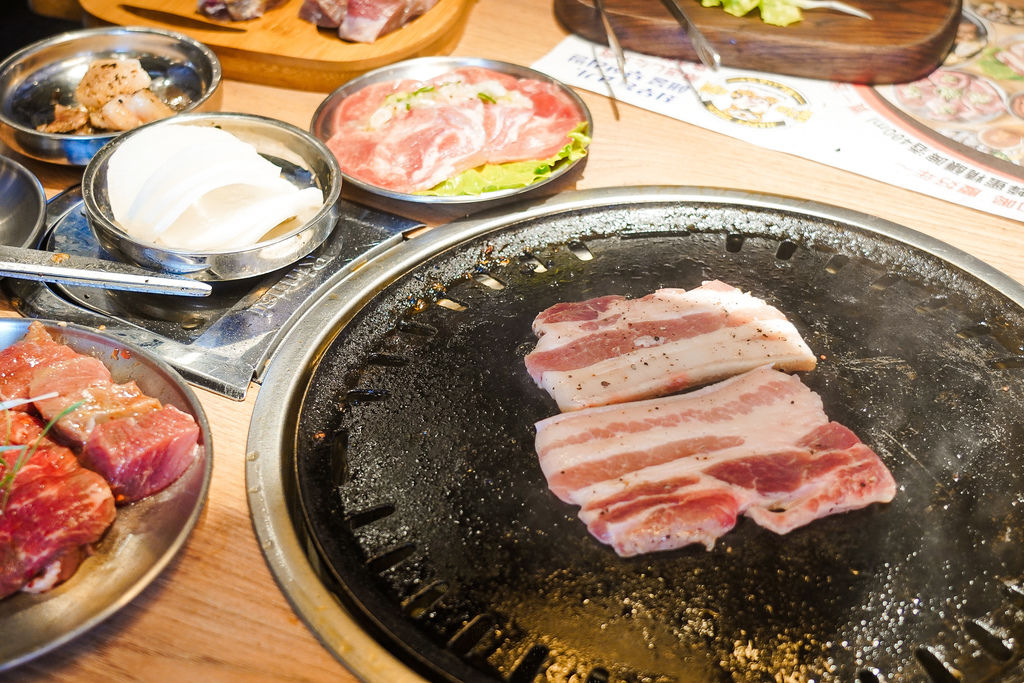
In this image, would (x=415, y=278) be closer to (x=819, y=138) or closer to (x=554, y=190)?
(x=554, y=190)

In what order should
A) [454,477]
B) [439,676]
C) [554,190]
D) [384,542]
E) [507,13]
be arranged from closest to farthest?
[439,676]
[384,542]
[454,477]
[554,190]
[507,13]

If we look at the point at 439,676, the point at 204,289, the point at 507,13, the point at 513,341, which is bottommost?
the point at 439,676

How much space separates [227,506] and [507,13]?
2.51 metres

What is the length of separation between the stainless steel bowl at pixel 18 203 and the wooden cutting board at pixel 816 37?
6.80 feet

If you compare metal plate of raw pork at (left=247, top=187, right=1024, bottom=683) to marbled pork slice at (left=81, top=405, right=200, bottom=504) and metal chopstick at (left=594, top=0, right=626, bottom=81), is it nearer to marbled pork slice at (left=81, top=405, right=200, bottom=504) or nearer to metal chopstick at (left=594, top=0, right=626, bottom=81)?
marbled pork slice at (left=81, top=405, right=200, bottom=504)

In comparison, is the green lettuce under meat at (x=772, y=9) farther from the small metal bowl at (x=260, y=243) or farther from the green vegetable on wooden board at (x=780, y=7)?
the small metal bowl at (x=260, y=243)

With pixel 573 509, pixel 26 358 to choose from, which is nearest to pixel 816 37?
pixel 573 509

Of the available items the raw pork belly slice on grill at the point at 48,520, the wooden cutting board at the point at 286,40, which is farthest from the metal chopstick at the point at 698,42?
the raw pork belly slice on grill at the point at 48,520

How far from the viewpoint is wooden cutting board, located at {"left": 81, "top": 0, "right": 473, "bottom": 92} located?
2861 millimetres

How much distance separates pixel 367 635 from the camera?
55.4 inches

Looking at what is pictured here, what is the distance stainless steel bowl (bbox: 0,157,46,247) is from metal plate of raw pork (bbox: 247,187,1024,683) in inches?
35.8

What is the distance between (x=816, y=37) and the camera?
2932mm

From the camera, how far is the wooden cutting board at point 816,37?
2910 mm

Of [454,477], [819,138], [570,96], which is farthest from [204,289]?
[819,138]
